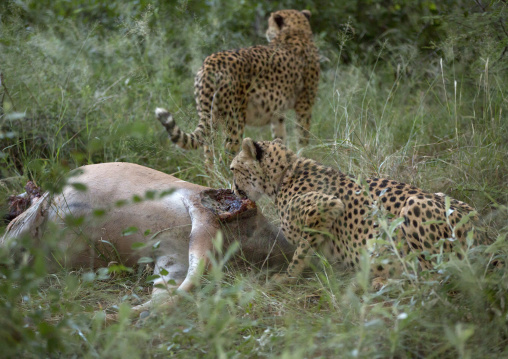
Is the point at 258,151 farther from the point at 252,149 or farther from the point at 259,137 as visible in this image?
the point at 259,137

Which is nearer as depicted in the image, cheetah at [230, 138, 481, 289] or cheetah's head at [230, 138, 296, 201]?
cheetah at [230, 138, 481, 289]

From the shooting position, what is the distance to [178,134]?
4445 mm

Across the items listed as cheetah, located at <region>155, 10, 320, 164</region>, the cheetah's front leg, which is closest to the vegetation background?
the cheetah's front leg

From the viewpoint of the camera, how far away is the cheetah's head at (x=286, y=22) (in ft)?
20.5

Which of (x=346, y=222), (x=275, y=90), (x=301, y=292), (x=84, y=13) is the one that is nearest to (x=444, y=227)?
(x=346, y=222)

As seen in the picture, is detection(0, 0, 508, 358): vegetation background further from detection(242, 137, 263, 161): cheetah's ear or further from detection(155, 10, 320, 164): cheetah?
detection(242, 137, 263, 161): cheetah's ear

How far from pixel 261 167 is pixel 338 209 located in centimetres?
70

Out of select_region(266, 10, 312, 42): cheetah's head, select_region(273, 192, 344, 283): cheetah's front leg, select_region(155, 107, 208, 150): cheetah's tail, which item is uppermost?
select_region(266, 10, 312, 42): cheetah's head

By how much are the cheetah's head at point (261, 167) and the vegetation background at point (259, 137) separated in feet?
1.64

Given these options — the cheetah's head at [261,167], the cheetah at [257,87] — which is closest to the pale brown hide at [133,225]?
the cheetah's head at [261,167]

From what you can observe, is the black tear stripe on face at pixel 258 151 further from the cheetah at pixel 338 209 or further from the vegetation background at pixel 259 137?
the vegetation background at pixel 259 137

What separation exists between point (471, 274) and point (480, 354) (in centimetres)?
32

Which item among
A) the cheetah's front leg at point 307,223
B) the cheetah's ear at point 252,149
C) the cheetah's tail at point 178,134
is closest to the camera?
the cheetah's front leg at point 307,223

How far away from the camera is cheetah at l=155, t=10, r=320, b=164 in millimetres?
4938
